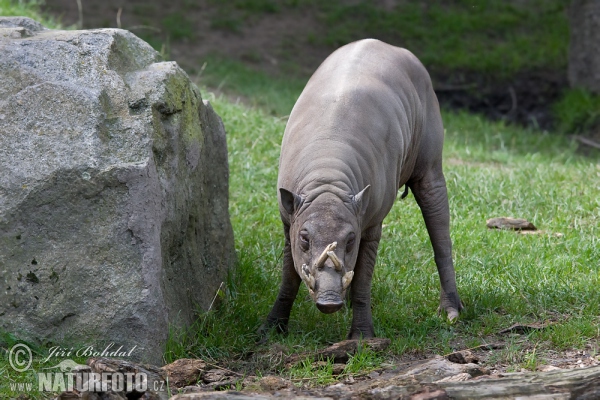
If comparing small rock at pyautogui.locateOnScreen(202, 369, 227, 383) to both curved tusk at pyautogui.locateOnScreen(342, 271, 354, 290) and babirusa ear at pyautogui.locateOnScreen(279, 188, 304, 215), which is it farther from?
babirusa ear at pyautogui.locateOnScreen(279, 188, 304, 215)

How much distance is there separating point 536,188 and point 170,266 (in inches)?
172

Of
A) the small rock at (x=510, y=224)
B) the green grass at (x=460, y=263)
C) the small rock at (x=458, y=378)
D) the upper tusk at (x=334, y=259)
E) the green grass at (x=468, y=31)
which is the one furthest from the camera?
the green grass at (x=468, y=31)

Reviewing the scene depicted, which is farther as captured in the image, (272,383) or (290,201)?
(290,201)

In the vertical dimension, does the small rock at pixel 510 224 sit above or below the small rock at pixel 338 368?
below

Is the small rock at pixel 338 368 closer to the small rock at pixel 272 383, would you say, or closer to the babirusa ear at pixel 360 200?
the small rock at pixel 272 383

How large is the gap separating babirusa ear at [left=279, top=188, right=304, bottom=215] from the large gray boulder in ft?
2.25

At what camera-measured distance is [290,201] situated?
14.4 ft

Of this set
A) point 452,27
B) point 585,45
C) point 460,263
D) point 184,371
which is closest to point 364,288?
point 184,371

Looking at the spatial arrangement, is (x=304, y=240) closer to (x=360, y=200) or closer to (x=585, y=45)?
(x=360, y=200)

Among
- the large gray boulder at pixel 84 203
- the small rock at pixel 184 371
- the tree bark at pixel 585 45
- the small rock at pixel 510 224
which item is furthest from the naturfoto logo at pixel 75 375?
the tree bark at pixel 585 45

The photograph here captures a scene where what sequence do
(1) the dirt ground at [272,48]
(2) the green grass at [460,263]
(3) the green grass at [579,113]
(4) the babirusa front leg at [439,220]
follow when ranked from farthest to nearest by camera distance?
(1) the dirt ground at [272,48] < (3) the green grass at [579,113] < (4) the babirusa front leg at [439,220] < (2) the green grass at [460,263]

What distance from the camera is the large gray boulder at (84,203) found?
4203mm

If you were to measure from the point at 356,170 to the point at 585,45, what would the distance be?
8.22m

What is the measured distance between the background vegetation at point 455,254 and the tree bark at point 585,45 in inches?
12.7
